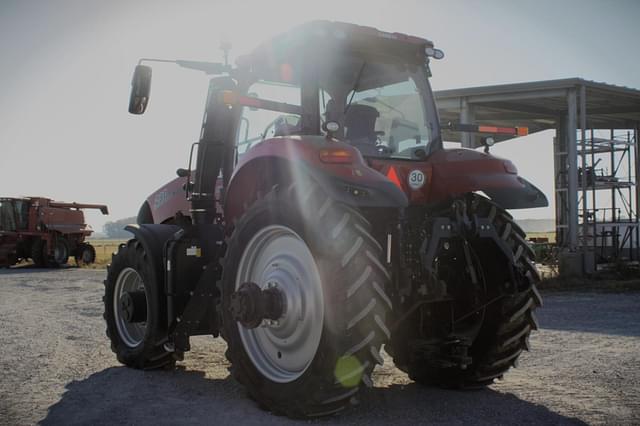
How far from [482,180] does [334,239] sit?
145 cm

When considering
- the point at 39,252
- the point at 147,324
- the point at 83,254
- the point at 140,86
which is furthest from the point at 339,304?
the point at 83,254

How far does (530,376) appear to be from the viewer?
5.59m

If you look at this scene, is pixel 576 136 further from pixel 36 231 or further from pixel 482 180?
pixel 36 231

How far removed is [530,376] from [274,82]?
3.27m

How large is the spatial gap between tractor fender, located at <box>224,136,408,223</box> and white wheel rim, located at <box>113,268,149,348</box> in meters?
2.16

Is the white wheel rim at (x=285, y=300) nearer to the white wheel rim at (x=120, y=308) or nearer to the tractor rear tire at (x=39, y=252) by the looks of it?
the white wheel rim at (x=120, y=308)

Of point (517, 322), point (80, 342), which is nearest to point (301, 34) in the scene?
point (517, 322)

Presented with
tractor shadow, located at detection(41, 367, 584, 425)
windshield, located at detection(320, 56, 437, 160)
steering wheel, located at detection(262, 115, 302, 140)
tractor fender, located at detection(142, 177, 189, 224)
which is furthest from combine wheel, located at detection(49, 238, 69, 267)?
windshield, located at detection(320, 56, 437, 160)

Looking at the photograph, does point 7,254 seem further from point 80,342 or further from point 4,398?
point 4,398

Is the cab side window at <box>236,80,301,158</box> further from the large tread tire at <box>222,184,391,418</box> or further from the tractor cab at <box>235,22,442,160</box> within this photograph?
the large tread tire at <box>222,184,391,418</box>

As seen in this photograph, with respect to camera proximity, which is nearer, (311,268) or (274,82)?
(311,268)

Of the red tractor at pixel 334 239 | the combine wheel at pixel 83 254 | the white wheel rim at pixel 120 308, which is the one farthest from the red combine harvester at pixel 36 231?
the red tractor at pixel 334 239

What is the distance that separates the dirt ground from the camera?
14.1 ft

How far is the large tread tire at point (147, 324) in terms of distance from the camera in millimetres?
5734
